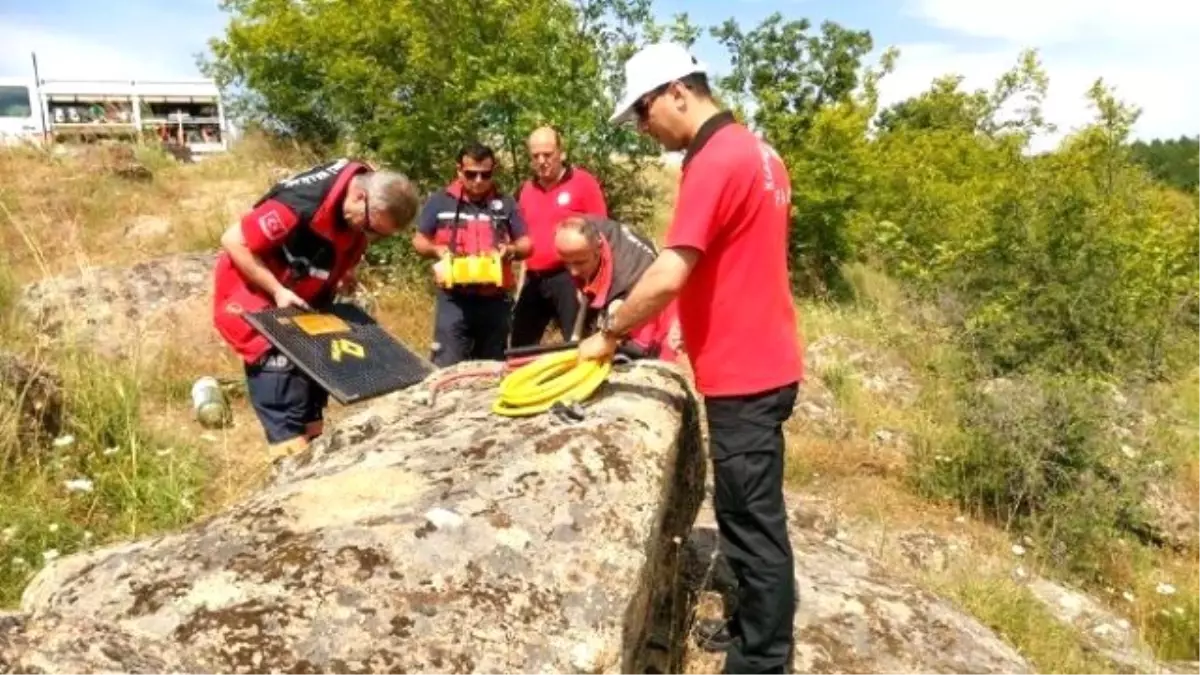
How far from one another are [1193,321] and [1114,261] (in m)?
3.37

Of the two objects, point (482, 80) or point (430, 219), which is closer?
point (430, 219)

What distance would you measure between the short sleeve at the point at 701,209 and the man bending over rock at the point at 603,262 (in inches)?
62.6

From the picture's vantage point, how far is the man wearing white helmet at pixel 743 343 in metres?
2.76

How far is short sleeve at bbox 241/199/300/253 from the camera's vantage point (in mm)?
3660

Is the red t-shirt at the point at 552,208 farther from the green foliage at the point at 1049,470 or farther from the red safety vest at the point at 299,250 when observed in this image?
the green foliage at the point at 1049,470

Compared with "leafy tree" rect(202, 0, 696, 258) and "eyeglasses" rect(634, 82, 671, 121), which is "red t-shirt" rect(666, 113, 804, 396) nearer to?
"eyeglasses" rect(634, 82, 671, 121)

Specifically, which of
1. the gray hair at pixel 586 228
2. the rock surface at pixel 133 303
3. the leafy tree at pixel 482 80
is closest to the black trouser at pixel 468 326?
the gray hair at pixel 586 228

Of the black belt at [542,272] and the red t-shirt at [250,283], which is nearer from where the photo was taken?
the red t-shirt at [250,283]

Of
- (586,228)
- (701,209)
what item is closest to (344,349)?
(586,228)

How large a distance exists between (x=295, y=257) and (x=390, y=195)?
0.52 m

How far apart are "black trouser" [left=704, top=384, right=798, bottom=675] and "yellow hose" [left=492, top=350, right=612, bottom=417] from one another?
34 cm

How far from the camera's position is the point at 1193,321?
12.1 m

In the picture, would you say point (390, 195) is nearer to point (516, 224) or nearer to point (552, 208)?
point (516, 224)

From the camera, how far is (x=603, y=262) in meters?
4.49
